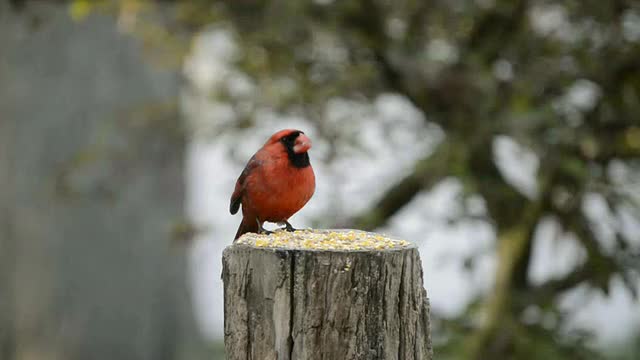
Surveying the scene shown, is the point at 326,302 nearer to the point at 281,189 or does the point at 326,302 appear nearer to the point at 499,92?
the point at 281,189

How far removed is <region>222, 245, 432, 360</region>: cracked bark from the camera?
2.12 m

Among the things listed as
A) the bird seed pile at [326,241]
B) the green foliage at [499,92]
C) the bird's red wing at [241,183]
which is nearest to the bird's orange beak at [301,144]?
the bird's red wing at [241,183]

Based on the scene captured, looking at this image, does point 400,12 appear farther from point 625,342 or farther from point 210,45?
point 625,342

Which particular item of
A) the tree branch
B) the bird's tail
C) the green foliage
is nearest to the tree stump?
the bird's tail

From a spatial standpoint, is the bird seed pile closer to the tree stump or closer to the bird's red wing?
the tree stump

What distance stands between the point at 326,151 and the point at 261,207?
164 centimetres

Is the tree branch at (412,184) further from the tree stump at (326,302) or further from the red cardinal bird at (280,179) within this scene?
the tree stump at (326,302)

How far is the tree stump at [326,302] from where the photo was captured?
2.12 meters

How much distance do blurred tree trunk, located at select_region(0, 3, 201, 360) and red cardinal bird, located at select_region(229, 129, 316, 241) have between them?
12.8 ft

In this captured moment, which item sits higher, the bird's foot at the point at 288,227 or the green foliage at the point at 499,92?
the green foliage at the point at 499,92

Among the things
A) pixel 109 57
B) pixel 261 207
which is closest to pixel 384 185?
pixel 261 207

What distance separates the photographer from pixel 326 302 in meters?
2.12

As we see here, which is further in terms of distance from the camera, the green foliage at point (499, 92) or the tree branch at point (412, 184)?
the tree branch at point (412, 184)

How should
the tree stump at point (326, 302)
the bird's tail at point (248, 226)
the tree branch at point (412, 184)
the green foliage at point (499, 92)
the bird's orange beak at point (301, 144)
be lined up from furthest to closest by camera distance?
the tree branch at point (412, 184) → the green foliage at point (499, 92) → the bird's tail at point (248, 226) → the bird's orange beak at point (301, 144) → the tree stump at point (326, 302)
